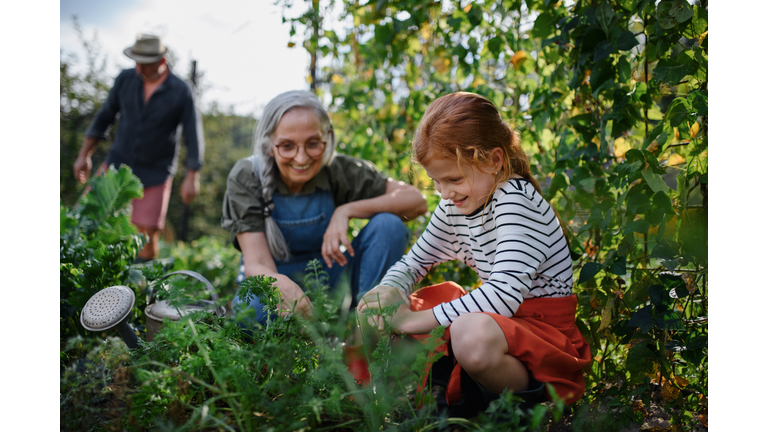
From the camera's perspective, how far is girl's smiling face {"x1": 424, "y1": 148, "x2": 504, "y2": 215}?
1.33m

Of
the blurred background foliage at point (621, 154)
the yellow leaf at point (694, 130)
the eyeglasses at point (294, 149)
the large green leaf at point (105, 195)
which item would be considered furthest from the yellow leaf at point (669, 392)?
the large green leaf at point (105, 195)

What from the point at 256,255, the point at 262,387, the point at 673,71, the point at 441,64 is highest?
the point at 441,64

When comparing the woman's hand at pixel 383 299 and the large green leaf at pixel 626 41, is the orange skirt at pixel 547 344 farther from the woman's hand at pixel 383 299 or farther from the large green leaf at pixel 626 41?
the large green leaf at pixel 626 41

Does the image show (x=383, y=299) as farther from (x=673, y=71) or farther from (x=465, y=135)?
(x=673, y=71)

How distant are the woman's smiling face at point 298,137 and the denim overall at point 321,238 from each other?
174mm

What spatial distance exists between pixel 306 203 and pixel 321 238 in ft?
0.57

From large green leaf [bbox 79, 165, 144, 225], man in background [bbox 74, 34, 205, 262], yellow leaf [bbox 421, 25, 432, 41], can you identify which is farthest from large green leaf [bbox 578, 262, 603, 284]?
man in background [bbox 74, 34, 205, 262]

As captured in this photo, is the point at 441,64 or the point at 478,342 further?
the point at 441,64

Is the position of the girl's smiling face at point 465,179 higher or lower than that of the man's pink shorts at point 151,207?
higher

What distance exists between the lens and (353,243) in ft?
6.98

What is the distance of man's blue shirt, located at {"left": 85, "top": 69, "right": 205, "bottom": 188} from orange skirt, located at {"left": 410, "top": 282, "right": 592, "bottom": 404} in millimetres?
3008

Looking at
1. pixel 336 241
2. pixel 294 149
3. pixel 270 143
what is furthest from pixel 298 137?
pixel 336 241

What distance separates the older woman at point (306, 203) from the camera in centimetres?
190
